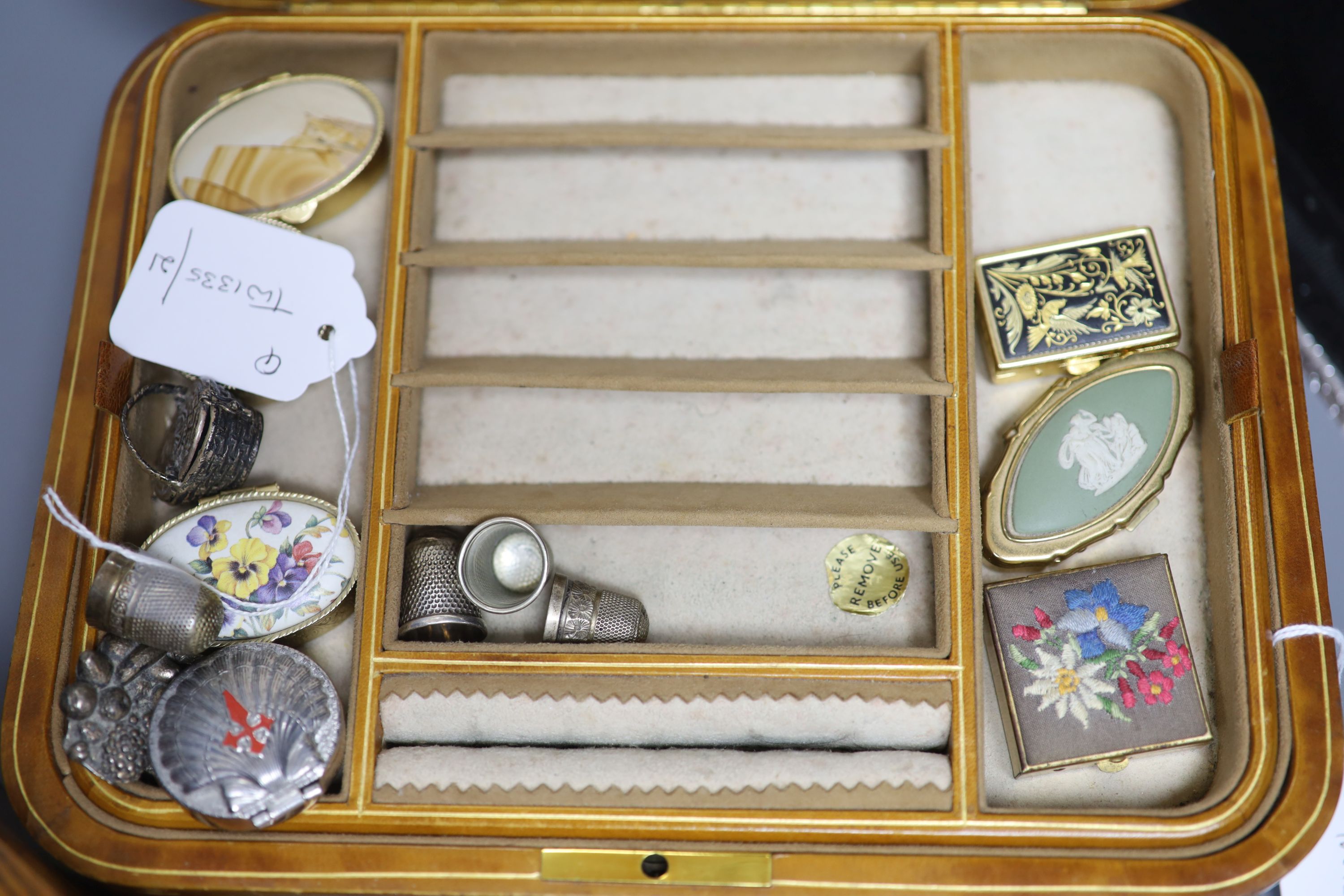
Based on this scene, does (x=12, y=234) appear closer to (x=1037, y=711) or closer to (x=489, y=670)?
(x=489, y=670)

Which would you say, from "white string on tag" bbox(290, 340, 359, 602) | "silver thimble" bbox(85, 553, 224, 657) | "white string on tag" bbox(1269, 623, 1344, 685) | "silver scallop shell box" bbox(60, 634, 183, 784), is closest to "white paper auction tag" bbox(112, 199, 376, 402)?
"white string on tag" bbox(290, 340, 359, 602)

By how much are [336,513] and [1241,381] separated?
1.36 meters

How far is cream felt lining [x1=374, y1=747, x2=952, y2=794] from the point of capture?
50.5 inches

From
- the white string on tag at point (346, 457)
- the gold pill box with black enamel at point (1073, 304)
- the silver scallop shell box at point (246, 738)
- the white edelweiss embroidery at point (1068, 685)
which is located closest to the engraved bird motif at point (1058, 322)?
the gold pill box with black enamel at point (1073, 304)

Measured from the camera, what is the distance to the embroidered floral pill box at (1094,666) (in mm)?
1304

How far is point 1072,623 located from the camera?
135 cm

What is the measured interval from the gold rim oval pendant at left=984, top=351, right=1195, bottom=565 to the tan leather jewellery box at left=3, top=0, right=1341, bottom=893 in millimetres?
53

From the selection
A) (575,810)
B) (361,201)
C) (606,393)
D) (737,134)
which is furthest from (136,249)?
→ (575,810)

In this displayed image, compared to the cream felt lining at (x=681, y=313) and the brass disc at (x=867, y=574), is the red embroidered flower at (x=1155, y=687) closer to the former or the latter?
the brass disc at (x=867, y=574)

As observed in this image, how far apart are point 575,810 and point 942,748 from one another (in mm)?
539

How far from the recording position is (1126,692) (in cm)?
132

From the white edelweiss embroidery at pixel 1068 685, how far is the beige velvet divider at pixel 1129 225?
0.04 metres

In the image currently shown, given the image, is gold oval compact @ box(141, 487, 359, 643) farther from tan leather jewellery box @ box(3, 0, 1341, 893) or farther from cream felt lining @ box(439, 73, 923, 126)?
cream felt lining @ box(439, 73, 923, 126)

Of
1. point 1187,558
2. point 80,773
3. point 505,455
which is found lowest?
point 80,773
